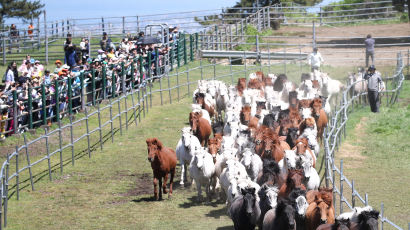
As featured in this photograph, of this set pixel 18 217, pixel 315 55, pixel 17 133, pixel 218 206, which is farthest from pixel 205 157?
pixel 315 55

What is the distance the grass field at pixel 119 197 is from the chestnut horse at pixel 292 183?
164 cm

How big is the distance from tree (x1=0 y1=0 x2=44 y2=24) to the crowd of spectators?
22.2 metres

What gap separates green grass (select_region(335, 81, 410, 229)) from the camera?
58.5 ft

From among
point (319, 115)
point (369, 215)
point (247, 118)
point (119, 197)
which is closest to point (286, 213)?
point (369, 215)

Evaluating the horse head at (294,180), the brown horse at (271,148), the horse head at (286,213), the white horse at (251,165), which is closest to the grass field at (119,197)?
the white horse at (251,165)

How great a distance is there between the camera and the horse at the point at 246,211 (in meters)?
14.4

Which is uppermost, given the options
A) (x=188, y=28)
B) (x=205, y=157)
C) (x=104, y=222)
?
(x=188, y=28)

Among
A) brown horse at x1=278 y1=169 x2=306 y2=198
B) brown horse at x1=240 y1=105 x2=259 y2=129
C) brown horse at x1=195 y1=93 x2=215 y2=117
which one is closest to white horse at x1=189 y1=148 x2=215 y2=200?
brown horse at x1=278 y1=169 x2=306 y2=198

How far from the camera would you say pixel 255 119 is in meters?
22.5

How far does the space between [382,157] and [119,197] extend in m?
8.24

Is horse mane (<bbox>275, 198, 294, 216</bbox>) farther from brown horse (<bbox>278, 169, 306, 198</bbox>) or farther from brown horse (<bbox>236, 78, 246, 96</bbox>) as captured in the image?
brown horse (<bbox>236, 78, 246, 96</bbox>)

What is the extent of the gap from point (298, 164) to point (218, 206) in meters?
2.21

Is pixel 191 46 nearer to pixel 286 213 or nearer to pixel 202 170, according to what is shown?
pixel 202 170

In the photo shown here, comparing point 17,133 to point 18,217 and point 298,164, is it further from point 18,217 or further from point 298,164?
point 298,164
